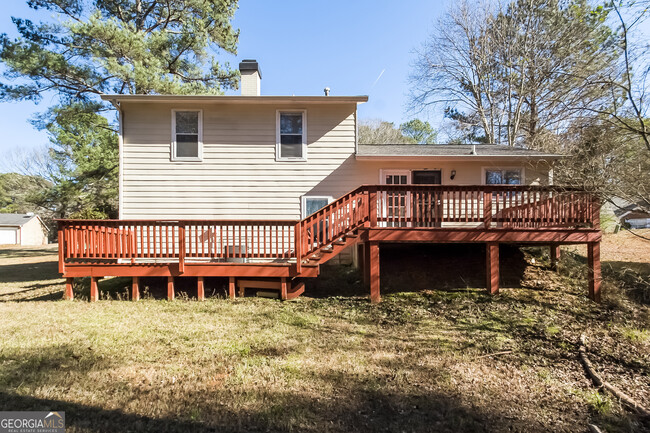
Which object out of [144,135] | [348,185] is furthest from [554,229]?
[144,135]

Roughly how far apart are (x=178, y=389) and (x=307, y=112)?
7.50 m

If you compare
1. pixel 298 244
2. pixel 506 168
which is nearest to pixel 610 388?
pixel 298 244

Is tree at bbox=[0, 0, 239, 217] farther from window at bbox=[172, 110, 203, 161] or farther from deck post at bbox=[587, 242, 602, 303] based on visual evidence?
deck post at bbox=[587, 242, 602, 303]

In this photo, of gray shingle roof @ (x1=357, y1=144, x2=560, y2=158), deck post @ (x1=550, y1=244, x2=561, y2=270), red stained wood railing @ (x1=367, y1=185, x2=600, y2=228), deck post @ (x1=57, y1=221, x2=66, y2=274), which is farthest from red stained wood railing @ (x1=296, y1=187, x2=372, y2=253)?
deck post @ (x1=550, y1=244, x2=561, y2=270)

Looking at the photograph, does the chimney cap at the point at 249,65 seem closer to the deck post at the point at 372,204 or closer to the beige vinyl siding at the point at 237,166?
the beige vinyl siding at the point at 237,166

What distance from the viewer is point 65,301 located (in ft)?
22.0

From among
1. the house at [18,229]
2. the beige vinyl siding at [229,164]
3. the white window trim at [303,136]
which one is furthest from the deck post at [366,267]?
the house at [18,229]

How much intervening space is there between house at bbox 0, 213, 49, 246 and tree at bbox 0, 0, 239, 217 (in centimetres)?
2458

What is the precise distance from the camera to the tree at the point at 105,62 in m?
12.3

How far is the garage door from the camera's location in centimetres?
3344

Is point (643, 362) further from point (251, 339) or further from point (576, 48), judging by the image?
point (576, 48)

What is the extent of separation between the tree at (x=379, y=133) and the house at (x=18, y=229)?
3720cm

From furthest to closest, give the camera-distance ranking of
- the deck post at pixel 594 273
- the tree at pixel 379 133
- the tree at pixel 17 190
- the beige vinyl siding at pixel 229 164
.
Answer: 1. the tree at pixel 17 190
2. the tree at pixel 379 133
3. the beige vinyl siding at pixel 229 164
4. the deck post at pixel 594 273

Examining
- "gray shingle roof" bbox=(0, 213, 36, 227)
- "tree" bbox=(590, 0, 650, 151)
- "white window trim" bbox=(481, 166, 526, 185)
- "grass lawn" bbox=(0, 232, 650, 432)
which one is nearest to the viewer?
"grass lawn" bbox=(0, 232, 650, 432)
